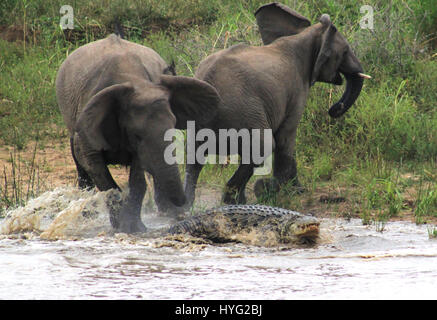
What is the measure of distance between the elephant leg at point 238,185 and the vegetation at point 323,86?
0.29m

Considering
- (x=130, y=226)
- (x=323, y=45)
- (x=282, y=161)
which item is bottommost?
(x=130, y=226)

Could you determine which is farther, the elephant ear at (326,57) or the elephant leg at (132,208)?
the elephant ear at (326,57)

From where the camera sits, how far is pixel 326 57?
8602 mm

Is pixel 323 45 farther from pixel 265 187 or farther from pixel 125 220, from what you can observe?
pixel 125 220

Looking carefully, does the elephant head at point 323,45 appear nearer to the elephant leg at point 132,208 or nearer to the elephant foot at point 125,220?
the elephant leg at point 132,208

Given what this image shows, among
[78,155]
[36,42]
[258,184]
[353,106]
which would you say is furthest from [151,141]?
[36,42]

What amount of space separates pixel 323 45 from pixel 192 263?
9.38 feet

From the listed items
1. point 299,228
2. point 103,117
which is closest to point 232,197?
point 299,228

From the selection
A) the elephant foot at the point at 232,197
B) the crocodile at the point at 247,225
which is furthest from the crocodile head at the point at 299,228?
the elephant foot at the point at 232,197

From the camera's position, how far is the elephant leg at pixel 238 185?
26.8ft
